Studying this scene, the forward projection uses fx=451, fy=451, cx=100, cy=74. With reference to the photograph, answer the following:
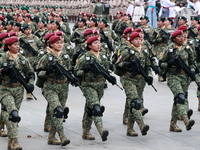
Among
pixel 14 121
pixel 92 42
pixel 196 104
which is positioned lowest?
pixel 196 104

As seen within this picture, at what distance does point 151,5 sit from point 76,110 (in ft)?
49.3

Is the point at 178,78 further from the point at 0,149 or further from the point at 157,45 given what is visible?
the point at 157,45

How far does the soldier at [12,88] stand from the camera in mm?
7293

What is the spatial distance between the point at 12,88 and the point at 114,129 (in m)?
2.34

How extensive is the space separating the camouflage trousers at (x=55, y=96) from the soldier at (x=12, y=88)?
0.32 meters

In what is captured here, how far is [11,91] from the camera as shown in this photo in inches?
299

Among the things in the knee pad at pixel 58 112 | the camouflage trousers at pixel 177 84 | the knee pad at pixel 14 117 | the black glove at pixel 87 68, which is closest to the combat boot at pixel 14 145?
the knee pad at pixel 14 117

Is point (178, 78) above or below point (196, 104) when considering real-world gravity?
above

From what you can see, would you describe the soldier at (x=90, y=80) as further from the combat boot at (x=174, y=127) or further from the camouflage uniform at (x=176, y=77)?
the combat boot at (x=174, y=127)

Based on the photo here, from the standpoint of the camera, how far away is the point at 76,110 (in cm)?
1073

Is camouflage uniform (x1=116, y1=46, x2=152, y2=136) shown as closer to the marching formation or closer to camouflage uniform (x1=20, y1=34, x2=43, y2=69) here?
the marching formation

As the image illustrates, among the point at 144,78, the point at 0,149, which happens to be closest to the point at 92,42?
the point at 144,78

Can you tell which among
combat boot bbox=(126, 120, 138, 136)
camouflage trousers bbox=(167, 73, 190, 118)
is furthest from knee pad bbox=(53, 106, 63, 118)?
camouflage trousers bbox=(167, 73, 190, 118)

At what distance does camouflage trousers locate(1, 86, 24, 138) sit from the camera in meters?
7.30
